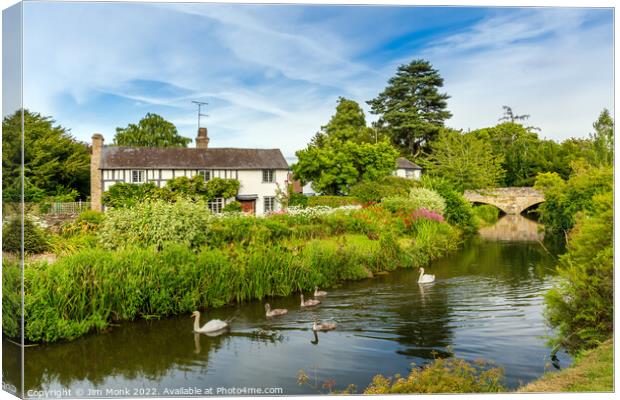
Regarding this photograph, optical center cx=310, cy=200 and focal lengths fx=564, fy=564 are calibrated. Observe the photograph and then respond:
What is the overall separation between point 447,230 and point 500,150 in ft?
56.6

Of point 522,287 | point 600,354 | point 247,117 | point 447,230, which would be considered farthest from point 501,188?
point 600,354

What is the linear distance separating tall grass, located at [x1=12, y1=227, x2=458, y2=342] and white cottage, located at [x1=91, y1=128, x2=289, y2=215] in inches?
645

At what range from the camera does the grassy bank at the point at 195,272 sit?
9.54 metres

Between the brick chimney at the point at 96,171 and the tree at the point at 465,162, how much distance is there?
19507 mm

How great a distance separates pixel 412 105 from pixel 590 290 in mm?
18081

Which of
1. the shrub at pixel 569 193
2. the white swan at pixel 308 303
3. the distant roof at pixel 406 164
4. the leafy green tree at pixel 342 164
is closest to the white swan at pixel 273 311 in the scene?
the white swan at pixel 308 303

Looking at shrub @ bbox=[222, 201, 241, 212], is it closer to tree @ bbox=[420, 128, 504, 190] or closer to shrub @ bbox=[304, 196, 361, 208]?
shrub @ bbox=[304, 196, 361, 208]

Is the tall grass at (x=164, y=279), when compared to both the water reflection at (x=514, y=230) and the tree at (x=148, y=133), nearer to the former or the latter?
the water reflection at (x=514, y=230)

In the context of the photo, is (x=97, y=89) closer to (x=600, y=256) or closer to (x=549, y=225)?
(x=600, y=256)

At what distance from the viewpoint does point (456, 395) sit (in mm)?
6570

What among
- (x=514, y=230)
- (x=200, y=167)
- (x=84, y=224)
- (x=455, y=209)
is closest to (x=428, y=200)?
(x=455, y=209)

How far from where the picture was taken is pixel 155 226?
1306cm

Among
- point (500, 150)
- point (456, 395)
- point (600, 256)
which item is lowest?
point (456, 395)

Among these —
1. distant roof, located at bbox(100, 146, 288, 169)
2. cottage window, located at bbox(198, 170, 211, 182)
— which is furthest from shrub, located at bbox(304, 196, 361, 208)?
cottage window, located at bbox(198, 170, 211, 182)
